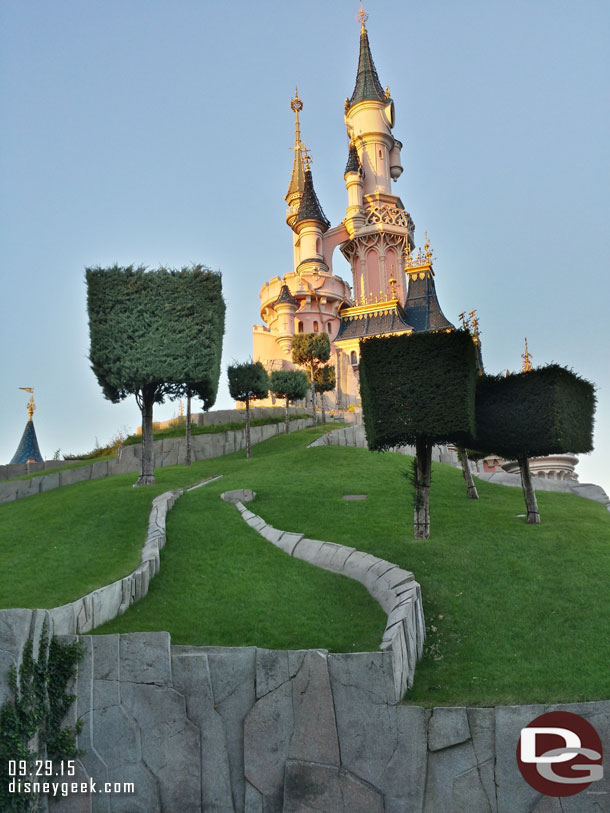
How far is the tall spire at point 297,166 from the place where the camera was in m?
91.1

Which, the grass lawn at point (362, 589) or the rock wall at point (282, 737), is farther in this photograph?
the grass lawn at point (362, 589)

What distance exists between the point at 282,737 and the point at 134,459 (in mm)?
32405

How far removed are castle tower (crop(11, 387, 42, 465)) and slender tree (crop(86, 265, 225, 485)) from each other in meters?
25.0

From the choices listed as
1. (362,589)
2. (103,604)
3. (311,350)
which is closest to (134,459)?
(311,350)

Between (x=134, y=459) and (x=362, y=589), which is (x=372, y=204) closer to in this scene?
(x=134, y=459)

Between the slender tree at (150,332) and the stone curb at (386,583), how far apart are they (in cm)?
1007

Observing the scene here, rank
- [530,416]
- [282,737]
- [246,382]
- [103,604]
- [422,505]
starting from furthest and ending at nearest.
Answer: [246,382], [530,416], [422,505], [103,604], [282,737]

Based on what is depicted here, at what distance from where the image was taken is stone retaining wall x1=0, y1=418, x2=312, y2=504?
38656mm

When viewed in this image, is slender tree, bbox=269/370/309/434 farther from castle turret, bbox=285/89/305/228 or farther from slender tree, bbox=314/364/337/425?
castle turret, bbox=285/89/305/228

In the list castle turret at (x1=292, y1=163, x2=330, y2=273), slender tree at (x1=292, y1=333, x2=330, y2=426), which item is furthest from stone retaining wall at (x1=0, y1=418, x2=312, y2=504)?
castle turret at (x1=292, y1=163, x2=330, y2=273)

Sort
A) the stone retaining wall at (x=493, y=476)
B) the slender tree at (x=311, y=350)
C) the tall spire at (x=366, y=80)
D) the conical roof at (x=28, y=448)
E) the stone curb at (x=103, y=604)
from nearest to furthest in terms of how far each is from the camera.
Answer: the stone curb at (x=103, y=604) < the stone retaining wall at (x=493, y=476) < the slender tree at (x=311, y=350) < the conical roof at (x=28, y=448) < the tall spire at (x=366, y=80)

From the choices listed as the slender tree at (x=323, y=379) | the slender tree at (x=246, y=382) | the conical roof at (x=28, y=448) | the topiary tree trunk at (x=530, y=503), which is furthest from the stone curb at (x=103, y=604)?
the conical roof at (x=28, y=448)

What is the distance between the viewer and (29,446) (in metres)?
54.8

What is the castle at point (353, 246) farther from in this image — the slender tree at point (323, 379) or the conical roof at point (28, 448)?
the conical roof at point (28, 448)
